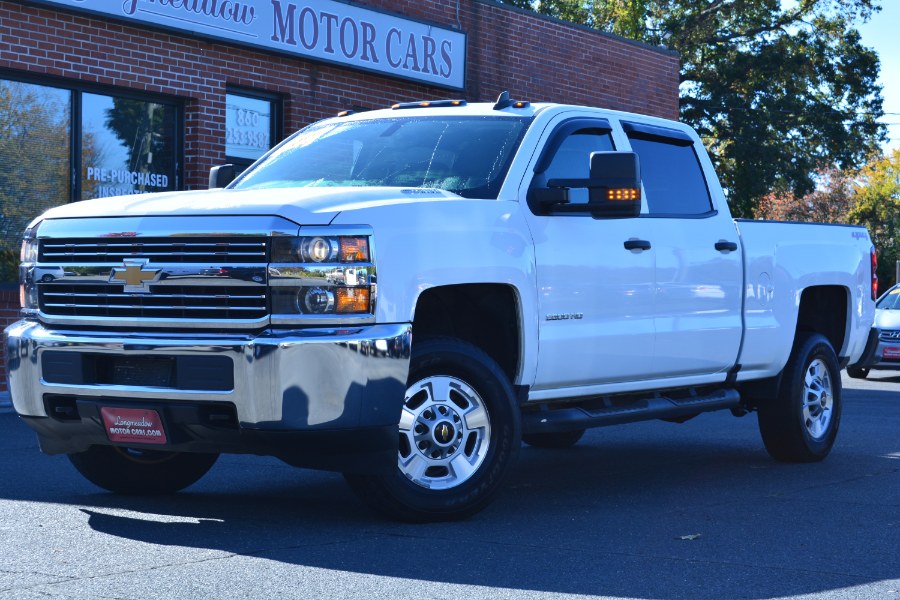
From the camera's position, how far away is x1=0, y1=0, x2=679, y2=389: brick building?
14.6 meters

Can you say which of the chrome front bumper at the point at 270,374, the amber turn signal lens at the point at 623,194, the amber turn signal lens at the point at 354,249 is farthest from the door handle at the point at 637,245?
the amber turn signal lens at the point at 354,249

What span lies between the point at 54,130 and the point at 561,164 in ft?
28.8

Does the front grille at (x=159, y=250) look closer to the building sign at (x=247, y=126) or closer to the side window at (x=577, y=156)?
the side window at (x=577, y=156)

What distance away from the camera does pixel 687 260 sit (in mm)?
8156

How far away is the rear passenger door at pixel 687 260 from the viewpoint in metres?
7.98

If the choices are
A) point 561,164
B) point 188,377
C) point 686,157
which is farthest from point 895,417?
point 188,377

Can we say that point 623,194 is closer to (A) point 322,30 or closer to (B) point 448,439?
(B) point 448,439

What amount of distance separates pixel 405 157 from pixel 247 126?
1019cm

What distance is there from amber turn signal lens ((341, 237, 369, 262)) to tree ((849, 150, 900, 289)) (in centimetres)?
5537

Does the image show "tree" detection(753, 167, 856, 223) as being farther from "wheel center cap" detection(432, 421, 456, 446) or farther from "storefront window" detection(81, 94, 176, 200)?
"wheel center cap" detection(432, 421, 456, 446)

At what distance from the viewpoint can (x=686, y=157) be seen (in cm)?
883

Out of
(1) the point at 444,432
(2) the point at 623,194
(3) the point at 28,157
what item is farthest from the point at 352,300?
(3) the point at 28,157

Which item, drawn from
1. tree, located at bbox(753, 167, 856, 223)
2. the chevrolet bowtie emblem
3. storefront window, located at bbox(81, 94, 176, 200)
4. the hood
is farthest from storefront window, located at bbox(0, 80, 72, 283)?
tree, located at bbox(753, 167, 856, 223)

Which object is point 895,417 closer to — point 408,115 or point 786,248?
point 786,248
